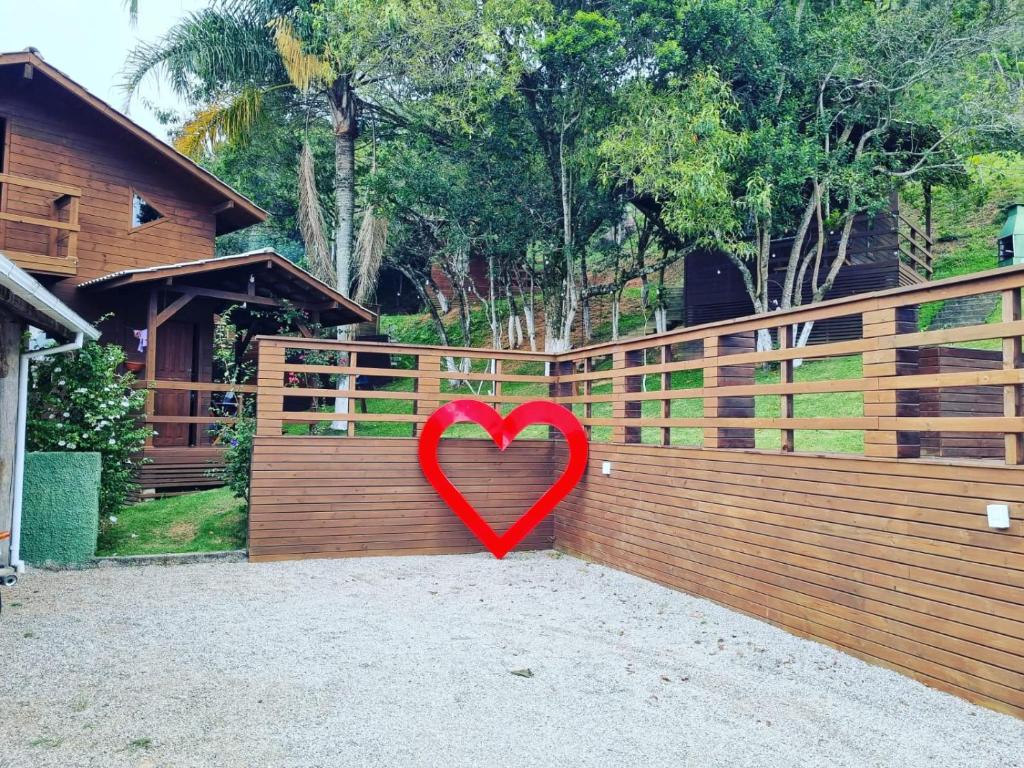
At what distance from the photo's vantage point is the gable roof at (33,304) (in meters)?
5.58

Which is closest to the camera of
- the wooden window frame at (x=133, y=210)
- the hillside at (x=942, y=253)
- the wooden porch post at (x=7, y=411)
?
the wooden porch post at (x=7, y=411)

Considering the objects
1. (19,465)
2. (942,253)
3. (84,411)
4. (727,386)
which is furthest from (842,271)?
(19,465)

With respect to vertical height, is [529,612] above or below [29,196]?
below

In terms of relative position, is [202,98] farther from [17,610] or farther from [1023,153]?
[1023,153]

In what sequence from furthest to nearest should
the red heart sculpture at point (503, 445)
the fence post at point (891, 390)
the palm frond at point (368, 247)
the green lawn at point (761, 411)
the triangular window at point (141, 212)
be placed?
the palm frond at point (368, 247), the triangular window at point (141, 212), the green lawn at point (761, 411), the red heart sculpture at point (503, 445), the fence post at point (891, 390)

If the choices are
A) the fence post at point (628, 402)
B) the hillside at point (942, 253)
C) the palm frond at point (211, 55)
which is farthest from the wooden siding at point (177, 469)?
the hillside at point (942, 253)

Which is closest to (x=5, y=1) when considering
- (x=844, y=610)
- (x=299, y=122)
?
(x=299, y=122)

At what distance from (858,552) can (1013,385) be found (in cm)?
145

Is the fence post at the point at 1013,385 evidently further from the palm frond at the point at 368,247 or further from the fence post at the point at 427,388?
the palm frond at the point at 368,247

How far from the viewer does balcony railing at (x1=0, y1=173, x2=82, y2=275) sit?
34.6ft

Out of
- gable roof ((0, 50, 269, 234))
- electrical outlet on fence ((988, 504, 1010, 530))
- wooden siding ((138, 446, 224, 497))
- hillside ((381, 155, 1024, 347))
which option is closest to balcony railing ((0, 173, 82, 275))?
gable roof ((0, 50, 269, 234))

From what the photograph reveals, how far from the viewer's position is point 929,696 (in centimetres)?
419

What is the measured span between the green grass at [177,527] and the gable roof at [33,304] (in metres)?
2.30

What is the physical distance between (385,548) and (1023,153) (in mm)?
15079
